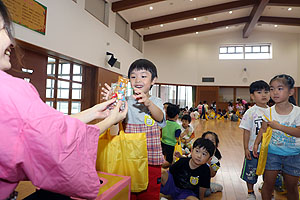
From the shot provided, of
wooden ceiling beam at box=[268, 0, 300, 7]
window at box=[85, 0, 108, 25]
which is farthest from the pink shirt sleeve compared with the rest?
wooden ceiling beam at box=[268, 0, 300, 7]

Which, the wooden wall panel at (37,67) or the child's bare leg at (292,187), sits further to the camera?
the wooden wall panel at (37,67)

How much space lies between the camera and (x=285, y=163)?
1.66m

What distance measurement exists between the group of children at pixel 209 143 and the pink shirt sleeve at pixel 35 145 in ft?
2.07

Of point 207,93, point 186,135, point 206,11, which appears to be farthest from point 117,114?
point 207,93

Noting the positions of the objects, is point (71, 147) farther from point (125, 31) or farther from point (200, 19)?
point (200, 19)

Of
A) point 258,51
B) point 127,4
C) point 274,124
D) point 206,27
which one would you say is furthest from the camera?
point 258,51

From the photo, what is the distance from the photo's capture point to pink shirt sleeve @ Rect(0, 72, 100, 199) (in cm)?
45

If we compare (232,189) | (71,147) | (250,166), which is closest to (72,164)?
(71,147)

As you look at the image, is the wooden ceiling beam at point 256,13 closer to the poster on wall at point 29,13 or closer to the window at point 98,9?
the window at point 98,9

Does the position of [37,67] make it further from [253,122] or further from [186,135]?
[253,122]

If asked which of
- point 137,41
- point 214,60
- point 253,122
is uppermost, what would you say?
point 137,41

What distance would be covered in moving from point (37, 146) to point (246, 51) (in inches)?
599

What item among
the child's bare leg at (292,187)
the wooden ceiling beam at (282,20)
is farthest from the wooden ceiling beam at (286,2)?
the child's bare leg at (292,187)

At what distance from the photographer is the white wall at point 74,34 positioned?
4.11 meters
